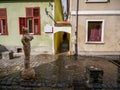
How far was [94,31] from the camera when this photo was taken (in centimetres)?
1191

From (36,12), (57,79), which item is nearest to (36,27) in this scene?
(36,12)

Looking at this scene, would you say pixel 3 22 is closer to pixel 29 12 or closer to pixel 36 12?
pixel 29 12

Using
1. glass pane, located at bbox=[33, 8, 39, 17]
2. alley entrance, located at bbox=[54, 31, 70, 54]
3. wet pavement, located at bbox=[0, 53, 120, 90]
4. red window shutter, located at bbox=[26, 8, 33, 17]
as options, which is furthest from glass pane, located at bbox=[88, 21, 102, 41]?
red window shutter, located at bbox=[26, 8, 33, 17]

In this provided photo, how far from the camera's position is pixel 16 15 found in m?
12.1

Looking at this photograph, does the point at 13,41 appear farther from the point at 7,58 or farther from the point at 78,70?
the point at 78,70

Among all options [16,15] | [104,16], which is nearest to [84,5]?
[104,16]

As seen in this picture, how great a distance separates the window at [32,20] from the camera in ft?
39.4

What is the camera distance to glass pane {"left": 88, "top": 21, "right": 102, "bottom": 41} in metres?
11.8

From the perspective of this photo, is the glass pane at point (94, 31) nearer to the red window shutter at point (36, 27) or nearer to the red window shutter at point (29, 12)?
the red window shutter at point (36, 27)

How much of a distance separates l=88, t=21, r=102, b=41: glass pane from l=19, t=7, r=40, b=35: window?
370 cm

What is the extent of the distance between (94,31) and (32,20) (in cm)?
451

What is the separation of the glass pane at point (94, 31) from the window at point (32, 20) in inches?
146

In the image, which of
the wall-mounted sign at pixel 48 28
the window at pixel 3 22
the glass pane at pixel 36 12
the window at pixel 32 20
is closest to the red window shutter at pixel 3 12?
the window at pixel 3 22

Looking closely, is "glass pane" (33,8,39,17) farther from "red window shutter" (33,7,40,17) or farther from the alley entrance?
the alley entrance
